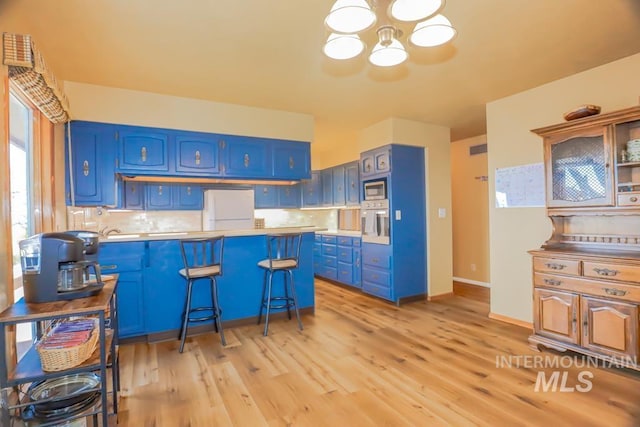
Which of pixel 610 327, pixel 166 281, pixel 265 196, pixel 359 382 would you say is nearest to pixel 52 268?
Answer: pixel 166 281

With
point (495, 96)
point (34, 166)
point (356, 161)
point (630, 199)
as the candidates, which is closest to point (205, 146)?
point (34, 166)

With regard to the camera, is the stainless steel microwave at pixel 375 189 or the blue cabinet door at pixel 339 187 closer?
the stainless steel microwave at pixel 375 189

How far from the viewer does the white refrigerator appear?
4418mm

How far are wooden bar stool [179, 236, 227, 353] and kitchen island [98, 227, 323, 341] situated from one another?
0.29 ft

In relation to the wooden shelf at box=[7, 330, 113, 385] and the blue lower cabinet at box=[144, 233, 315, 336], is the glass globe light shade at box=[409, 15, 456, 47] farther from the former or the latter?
the blue lower cabinet at box=[144, 233, 315, 336]

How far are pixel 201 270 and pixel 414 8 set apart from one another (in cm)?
267

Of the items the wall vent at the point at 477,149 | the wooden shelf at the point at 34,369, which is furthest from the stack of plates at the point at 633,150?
the wooden shelf at the point at 34,369

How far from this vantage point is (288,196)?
6.01 meters

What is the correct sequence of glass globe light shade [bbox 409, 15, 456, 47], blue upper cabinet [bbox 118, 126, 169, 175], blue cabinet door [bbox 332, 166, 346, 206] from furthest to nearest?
1. blue cabinet door [bbox 332, 166, 346, 206]
2. blue upper cabinet [bbox 118, 126, 169, 175]
3. glass globe light shade [bbox 409, 15, 456, 47]

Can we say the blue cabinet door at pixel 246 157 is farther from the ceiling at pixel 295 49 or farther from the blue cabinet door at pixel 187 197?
the blue cabinet door at pixel 187 197

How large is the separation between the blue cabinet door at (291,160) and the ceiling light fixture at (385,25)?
89.4 inches

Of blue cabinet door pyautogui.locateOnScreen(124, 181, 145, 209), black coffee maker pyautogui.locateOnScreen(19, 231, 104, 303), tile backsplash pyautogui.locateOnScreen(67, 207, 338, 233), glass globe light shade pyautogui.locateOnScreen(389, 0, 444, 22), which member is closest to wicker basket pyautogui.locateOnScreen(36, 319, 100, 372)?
black coffee maker pyautogui.locateOnScreen(19, 231, 104, 303)

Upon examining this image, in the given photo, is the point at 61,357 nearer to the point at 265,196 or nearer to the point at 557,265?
the point at 557,265

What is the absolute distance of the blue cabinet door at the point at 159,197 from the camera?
4.39 meters
